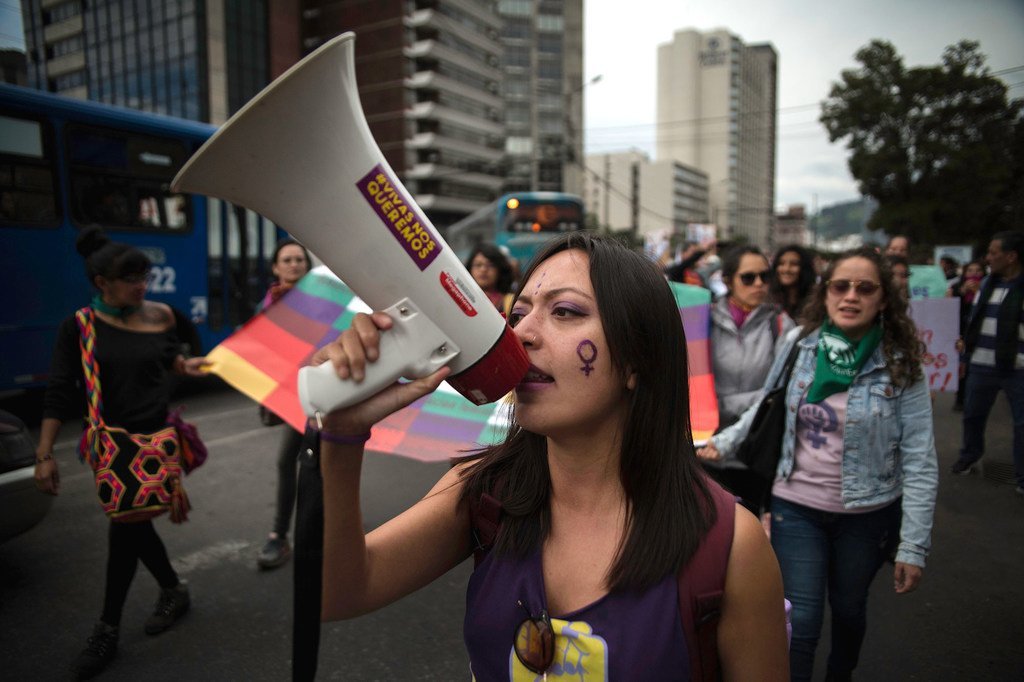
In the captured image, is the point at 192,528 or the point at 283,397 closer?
the point at 283,397

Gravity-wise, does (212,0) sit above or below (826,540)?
above

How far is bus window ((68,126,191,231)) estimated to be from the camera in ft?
25.0

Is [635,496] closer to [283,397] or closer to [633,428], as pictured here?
[633,428]

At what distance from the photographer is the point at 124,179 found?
811 cm

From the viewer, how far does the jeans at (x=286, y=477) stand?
384 centimetres

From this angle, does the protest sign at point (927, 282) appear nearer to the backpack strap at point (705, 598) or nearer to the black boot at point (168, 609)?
the backpack strap at point (705, 598)

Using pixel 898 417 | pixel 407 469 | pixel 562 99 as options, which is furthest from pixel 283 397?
pixel 562 99

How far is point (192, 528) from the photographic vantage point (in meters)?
4.34

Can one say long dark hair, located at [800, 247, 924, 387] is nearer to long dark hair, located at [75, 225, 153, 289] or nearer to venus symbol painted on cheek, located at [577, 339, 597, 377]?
venus symbol painted on cheek, located at [577, 339, 597, 377]

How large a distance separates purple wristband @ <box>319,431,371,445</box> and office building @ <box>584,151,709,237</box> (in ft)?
356

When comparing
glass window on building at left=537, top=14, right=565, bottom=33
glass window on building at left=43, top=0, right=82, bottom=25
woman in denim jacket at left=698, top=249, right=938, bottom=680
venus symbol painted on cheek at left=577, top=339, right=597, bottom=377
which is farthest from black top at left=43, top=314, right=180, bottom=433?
glass window on building at left=537, top=14, right=565, bottom=33

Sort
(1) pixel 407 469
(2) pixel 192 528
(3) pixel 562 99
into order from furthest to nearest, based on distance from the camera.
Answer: (3) pixel 562 99 → (1) pixel 407 469 → (2) pixel 192 528

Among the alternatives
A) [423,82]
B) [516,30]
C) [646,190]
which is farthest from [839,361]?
[646,190]

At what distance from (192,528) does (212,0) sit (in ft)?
95.9
